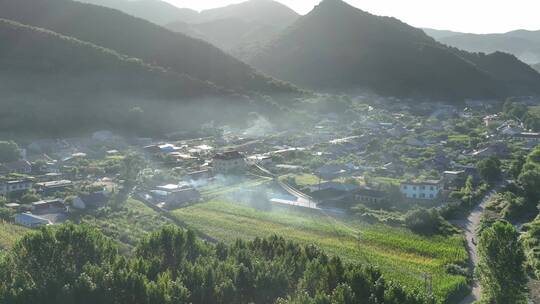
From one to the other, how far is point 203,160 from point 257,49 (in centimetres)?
5331

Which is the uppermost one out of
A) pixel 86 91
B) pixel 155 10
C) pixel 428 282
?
pixel 155 10

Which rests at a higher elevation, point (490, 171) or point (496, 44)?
point (496, 44)

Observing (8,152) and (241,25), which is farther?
(241,25)

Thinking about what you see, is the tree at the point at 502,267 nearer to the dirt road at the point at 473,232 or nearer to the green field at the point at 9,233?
the dirt road at the point at 473,232

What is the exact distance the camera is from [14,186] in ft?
76.8

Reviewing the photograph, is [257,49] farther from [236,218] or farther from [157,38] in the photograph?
[236,218]

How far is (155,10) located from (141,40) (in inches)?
4206

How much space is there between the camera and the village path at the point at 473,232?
592 inches

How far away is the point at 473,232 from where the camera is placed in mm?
20406

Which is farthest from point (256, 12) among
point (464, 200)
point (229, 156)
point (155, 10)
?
point (464, 200)

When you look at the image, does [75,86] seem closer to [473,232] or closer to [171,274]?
[473,232]

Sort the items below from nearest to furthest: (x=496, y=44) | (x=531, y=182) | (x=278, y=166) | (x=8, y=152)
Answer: (x=531, y=182) < (x=8, y=152) < (x=278, y=166) < (x=496, y=44)

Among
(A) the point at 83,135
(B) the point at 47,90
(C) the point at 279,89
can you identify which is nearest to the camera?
(A) the point at 83,135

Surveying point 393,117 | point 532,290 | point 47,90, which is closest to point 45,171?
point 47,90
